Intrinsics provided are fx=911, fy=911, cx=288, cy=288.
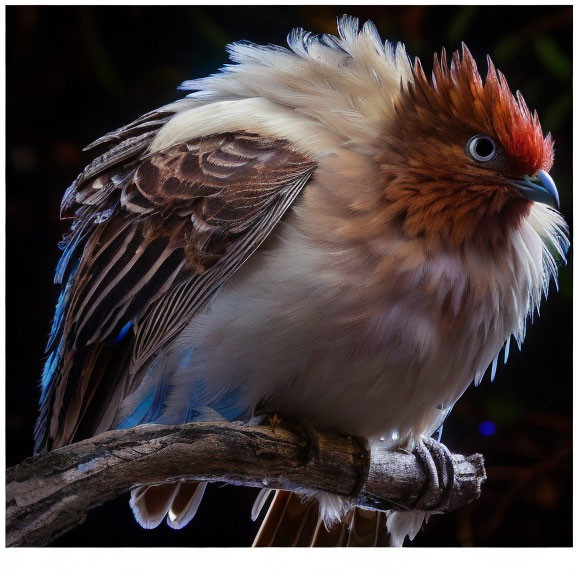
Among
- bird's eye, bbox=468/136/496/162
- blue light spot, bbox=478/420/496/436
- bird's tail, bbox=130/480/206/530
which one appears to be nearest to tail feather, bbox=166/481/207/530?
bird's tail, bbox=130/480/206/530

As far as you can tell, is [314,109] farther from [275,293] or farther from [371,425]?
[371,425]

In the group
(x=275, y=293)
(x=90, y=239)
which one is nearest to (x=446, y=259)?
(x=275, y=293)

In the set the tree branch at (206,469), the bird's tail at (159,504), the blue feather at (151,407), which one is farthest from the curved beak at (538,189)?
the bird's tail at (159,504)

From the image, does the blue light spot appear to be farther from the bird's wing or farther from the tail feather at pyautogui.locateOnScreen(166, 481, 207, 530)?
the bird's wing

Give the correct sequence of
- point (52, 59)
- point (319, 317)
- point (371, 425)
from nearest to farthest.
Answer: point (319, 317), point (371, 425), point (52, 59)

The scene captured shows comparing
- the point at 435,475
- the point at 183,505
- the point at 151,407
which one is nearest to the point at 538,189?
the point at 435,475

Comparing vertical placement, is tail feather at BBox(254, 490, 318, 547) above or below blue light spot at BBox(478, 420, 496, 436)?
below

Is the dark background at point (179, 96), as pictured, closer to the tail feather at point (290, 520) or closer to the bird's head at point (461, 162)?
the tail feather at point (290, 520)
